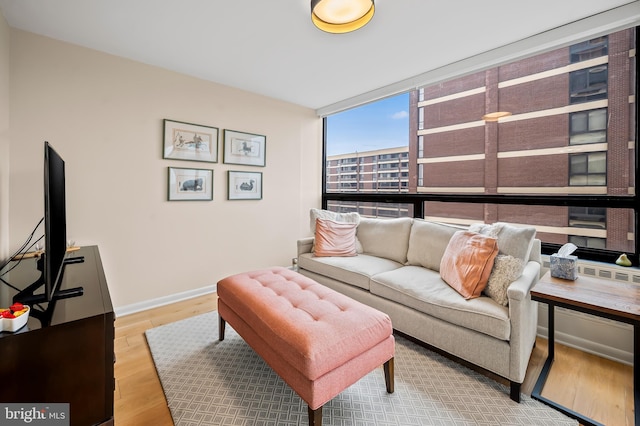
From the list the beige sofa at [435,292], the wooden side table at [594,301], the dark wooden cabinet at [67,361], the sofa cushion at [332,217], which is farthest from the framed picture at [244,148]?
the wooden side table at [594,301]

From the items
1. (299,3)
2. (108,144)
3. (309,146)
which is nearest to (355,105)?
(309,146)

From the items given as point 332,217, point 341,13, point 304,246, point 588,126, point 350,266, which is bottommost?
point 350,266

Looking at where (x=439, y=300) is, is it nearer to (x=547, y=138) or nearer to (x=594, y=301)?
(x=594, y=301)

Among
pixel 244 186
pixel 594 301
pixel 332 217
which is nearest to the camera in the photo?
pixel 594 301

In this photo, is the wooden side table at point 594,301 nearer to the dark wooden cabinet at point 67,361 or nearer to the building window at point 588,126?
the building window at point 588,126

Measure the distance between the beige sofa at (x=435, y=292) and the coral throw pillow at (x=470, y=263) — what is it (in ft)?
0.22

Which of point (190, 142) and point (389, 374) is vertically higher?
point (190, 142)

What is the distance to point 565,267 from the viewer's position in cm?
180

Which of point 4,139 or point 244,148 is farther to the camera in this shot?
point 244,148

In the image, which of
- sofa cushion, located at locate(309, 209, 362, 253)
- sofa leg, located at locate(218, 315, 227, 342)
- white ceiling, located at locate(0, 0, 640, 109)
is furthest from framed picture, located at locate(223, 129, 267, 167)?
sofa leg, located at locate(218, 315, 227, 342)

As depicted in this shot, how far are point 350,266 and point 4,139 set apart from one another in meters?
2.88

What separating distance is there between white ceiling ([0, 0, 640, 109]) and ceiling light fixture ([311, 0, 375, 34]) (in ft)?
0.77

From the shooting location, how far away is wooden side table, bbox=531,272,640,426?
1357 millimetres

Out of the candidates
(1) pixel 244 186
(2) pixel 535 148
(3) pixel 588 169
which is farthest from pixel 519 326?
(1) pixel 244 186
